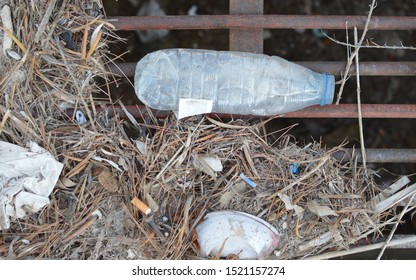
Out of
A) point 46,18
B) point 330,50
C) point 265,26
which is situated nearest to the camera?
point 46,18

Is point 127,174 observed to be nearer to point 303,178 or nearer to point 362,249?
point 303,178

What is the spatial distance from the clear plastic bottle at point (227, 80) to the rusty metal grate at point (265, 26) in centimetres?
5

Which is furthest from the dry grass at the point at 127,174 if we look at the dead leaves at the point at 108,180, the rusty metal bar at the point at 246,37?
the rusty metal bar at the point at 246,37

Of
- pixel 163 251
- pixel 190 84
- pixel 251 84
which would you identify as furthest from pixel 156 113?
pixel 163 251

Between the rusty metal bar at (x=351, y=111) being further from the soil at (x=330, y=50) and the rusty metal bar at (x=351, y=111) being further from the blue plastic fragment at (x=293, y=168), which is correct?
the soil at (x=330, y=50)

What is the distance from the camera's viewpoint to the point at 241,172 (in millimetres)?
1739

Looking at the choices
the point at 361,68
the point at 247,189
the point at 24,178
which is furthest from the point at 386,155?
the point at 24,178

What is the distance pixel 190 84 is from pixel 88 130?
1.12 feet

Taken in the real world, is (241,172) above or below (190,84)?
below

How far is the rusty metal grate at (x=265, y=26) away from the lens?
1.72 m

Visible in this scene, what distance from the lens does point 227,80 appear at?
1718mm

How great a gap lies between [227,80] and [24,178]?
674mm

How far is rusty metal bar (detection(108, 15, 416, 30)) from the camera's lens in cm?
171
